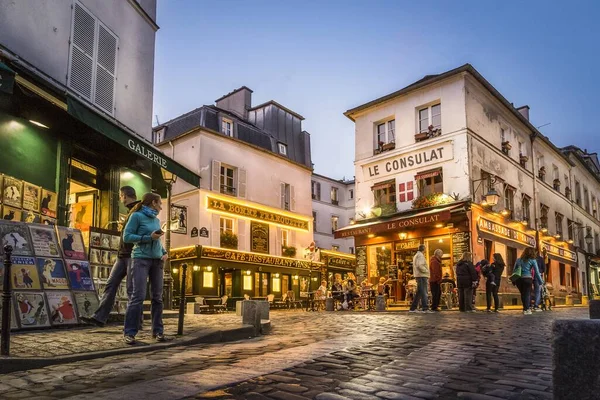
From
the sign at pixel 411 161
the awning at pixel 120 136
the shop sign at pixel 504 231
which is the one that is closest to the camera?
the awning at pixel 120 136

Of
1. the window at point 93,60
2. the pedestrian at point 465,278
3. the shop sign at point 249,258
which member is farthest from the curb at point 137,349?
the shop sign at point 249,258

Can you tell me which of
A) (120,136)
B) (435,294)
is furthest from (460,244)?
(120,136)

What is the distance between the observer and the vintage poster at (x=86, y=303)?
704 cm

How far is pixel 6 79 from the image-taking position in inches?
260

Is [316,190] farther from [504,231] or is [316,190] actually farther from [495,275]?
[495,275]

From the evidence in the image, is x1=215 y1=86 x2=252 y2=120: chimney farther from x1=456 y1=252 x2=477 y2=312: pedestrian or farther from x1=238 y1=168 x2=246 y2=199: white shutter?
x1=456 y1=252 x2=477 y2=312: pedestrian

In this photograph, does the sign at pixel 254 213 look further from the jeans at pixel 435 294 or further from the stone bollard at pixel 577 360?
the stone bollard at pixel 577 360

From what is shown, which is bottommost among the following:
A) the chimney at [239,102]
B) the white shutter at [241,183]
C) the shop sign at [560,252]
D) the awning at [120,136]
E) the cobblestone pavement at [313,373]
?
the cobblestone pavement at [313,373]

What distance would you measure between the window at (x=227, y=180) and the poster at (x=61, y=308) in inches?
709

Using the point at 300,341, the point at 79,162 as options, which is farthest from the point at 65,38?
the point at 300,341

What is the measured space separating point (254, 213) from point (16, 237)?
19466 mm

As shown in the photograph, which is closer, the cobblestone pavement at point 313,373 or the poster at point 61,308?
the cobblestone pavement at point 313,373

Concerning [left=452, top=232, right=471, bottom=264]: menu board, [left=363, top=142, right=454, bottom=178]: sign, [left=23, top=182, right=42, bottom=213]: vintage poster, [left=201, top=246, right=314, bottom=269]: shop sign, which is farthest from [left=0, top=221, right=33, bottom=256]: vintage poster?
[left=201, top=246, right=314, bottom=269]: shop sign

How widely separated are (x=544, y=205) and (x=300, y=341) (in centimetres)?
2262
